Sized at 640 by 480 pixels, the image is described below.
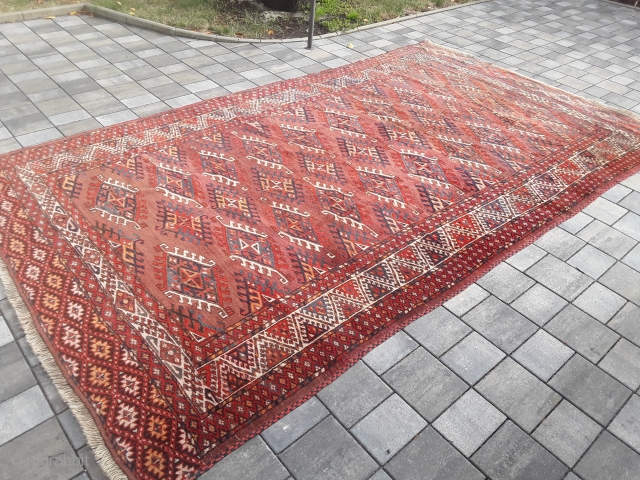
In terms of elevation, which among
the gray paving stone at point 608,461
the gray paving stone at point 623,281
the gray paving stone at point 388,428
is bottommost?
the gray paving stone at point 608,461

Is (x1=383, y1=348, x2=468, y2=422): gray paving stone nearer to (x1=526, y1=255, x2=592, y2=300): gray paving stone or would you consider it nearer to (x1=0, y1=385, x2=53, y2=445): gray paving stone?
(x1=526, y1=255, x2=592, y2=300): gray paving stone

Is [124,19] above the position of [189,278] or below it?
above

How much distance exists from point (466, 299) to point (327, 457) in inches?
51.4

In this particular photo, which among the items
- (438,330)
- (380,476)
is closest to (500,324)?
(438,330)

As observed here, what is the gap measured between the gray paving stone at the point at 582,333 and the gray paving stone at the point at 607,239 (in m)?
0.72

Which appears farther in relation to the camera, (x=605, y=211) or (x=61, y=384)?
(x=605, y=211)

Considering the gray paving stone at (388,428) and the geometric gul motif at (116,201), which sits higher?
the geometric gul motif at (116,201)

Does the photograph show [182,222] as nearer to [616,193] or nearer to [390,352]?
[390,352]

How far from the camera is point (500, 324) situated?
9.58 feet

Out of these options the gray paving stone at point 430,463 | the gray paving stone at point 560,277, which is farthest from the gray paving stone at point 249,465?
the gray paving stone at point 560,277

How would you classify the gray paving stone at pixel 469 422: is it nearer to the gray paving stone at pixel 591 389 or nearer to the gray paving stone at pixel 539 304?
the gray paving stone at pixel 591 389

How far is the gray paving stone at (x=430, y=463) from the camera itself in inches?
86.8

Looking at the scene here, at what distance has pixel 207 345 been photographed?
2.63 m

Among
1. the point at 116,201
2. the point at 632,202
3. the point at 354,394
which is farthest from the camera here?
the point at 632,202
